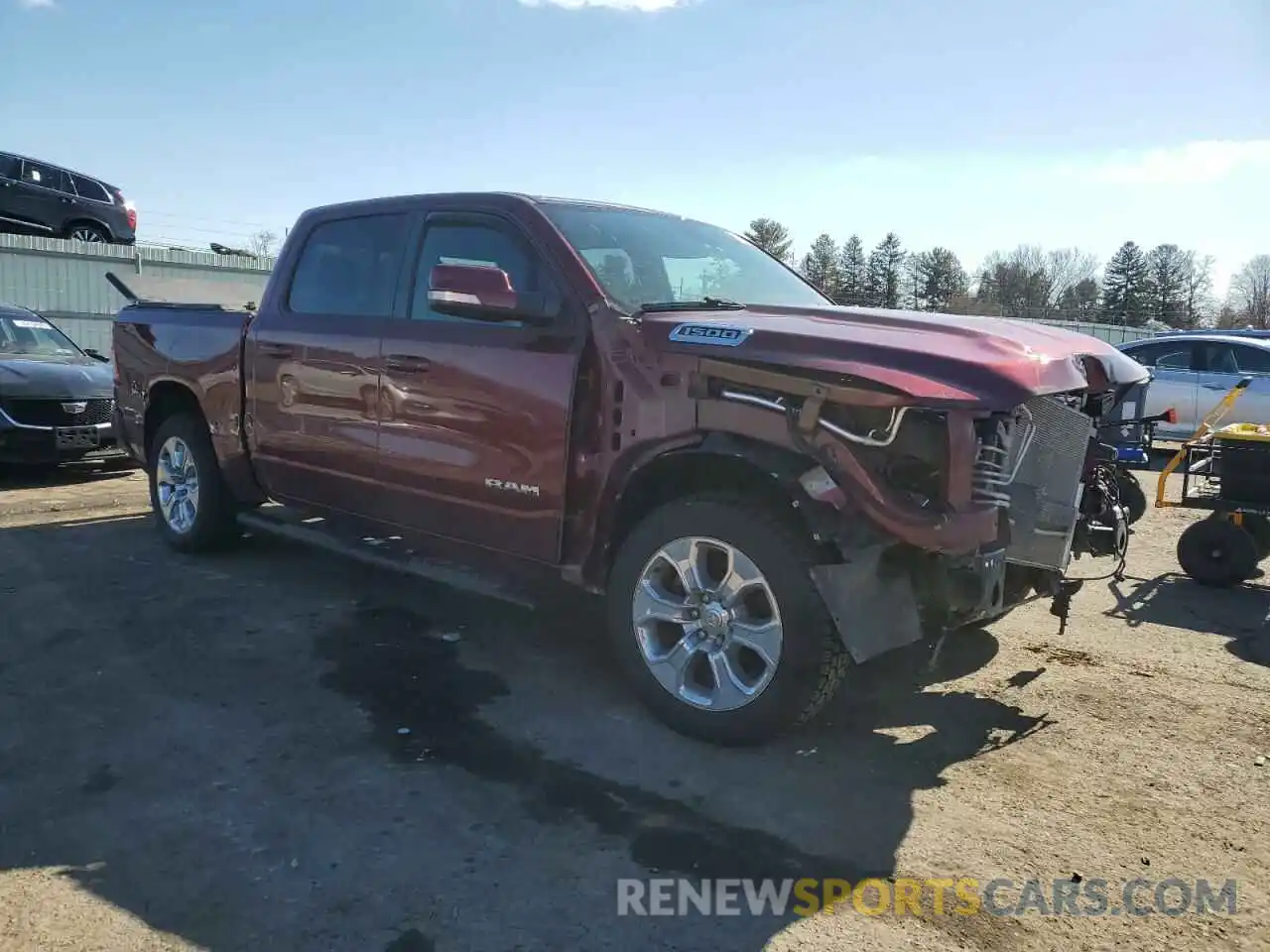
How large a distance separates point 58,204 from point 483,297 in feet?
57.4

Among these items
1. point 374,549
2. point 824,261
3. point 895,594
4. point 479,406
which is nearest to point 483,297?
point 479,406

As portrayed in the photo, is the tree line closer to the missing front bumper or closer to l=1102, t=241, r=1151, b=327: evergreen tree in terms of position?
l=1102, t=241, r=1151, b=327: evergreen tree

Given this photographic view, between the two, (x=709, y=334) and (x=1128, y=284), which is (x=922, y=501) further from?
(x=1128, y=284)

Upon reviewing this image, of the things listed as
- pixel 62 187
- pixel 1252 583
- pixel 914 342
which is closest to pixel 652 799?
pixel 914 342

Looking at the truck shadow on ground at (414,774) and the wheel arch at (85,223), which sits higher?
the wheel arch at (85,223)

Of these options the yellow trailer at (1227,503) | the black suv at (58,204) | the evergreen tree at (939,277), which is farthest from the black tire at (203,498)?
the evergreen tree at (939,277)

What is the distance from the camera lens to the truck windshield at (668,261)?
166 inches

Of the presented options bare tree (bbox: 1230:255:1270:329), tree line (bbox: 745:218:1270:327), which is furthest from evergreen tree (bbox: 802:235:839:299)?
bare tree (bbox: 1230:255:1270:329)

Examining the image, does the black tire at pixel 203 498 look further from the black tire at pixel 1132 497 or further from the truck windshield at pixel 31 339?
the black tire at pixel 1132 497

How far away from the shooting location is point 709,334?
11.9 ft

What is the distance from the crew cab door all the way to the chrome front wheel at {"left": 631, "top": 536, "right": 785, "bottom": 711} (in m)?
0.57

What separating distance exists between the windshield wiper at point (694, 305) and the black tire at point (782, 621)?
0.84 metres

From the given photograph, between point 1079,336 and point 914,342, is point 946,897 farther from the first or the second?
point 1079,336

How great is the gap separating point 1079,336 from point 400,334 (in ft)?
9.98
